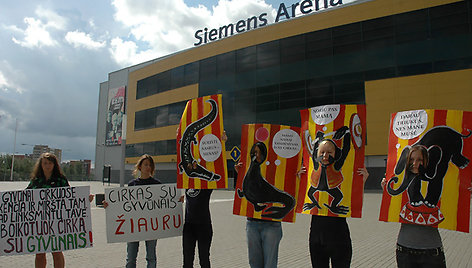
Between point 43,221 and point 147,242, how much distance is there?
1533mm

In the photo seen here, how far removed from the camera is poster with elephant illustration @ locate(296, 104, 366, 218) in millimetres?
3576

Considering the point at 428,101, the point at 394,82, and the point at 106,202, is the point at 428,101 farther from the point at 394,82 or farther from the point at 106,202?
the point at 106,202

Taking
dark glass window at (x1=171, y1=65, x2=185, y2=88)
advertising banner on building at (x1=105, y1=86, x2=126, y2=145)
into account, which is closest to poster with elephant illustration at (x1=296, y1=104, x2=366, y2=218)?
dark glass window at (x1=171, y1=65, x2=185, y2=88)

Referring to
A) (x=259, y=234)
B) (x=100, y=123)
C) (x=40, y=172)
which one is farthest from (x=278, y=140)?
(x=100, y=123)

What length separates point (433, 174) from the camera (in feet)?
10.8

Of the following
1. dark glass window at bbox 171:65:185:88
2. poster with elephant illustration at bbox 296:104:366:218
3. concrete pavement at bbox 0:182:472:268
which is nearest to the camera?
poster with elephant illustration at bbox 296:104:366:218

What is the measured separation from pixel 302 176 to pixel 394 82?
27367 mm

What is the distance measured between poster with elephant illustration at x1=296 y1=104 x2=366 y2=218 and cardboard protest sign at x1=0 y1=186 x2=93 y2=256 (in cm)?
324

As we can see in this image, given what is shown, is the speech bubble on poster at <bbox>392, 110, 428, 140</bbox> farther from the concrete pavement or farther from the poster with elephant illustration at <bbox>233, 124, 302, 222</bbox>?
the concrete pavement

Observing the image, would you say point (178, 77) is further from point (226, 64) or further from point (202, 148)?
point (202, 148)

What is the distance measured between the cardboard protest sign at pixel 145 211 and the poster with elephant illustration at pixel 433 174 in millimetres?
3012

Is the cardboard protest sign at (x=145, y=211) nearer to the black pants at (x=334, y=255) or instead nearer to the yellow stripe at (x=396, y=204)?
the black pants at (x=334, y=255)

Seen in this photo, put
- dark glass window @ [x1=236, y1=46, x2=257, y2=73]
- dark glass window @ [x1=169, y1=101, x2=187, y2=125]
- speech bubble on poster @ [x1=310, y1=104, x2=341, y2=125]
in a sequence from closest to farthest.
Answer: speech bubble on poster @ [x1=310, y1=104, x2=341, y2=125] < dark glass window @ [x1=236, y1=46, x2=257, y2=73] < dark glass window @ [x1=169, y1=101, x2=187, y2=125]

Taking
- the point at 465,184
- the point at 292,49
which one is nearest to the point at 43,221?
the point at 465,184
